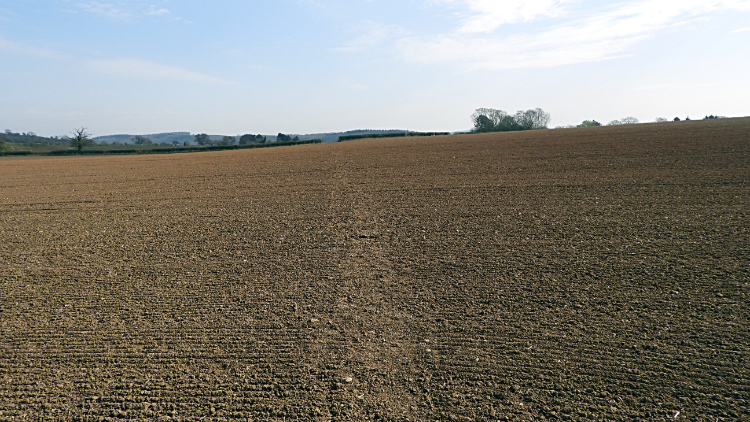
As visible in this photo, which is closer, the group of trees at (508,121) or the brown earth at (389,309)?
the brown earth at (389,309)

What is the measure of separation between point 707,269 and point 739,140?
20.2m

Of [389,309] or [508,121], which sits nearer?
[389,309]

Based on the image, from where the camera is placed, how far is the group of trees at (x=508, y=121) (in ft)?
253

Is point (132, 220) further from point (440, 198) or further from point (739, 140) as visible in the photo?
point (739, 140)

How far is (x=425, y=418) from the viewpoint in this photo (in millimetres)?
4500

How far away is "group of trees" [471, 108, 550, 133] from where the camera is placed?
77.1 meters

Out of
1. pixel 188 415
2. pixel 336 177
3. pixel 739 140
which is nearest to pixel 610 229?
pixel 188 415

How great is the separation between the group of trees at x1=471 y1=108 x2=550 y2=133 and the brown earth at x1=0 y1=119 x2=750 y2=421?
65548mm

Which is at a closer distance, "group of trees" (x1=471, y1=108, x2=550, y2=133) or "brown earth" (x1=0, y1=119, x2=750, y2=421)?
"brown earth" (x1=0, y1=119, x2=750, y2=421)

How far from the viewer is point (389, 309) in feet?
22.1

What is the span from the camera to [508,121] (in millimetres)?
83562

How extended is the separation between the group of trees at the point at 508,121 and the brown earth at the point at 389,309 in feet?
215

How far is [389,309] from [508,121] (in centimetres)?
8277

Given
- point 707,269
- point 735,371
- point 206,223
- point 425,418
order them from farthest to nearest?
point 206,223 → point 707,269 → point 735,371 → point 425,418
